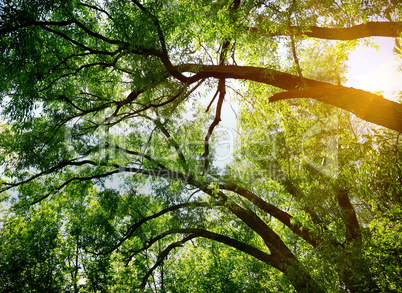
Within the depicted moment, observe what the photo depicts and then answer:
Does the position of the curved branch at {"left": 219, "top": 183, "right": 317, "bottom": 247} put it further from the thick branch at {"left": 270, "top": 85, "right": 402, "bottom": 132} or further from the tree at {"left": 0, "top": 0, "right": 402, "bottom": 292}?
the thick branch at {"left": 270, "top": 85, "right": 402, "bottom": 132}

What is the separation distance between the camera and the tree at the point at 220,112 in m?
4.26

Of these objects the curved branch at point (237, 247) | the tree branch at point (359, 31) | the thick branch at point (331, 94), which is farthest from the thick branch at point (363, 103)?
the curved branch at point (237, 247)

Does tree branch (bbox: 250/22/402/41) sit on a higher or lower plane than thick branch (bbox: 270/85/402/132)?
higher

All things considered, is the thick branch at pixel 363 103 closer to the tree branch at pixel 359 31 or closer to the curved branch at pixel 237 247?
the tree branch at pixel 359 31

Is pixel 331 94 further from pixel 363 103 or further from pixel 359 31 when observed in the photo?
pixel 359 31

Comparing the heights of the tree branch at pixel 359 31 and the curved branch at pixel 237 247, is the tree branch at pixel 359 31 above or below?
above

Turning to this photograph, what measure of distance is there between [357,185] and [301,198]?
7.89ft

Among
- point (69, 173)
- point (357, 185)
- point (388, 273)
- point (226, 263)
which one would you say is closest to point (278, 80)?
point (357, 185)

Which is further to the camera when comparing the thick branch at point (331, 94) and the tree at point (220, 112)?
the tree at point (220, 112)

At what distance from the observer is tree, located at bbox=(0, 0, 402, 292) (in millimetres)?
4262

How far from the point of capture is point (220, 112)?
6.57 m

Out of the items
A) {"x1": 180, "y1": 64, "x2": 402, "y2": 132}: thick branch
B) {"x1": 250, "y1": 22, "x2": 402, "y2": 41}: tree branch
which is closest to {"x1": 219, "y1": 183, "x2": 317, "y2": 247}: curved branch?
{"x1": 180, "y1": 64, "x2": 402, "y2": 132}: thick branch

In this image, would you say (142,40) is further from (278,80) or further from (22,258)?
(22,258)

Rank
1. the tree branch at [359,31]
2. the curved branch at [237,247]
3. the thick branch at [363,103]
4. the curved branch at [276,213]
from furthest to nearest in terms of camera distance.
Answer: the curved branch at [237,247] → the curved branch at [276,213] → the tree branch at [359,31] → the thick branch at [363,103]
